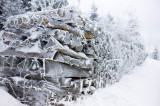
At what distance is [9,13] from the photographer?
724cm

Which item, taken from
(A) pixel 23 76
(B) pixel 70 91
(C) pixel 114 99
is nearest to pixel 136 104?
(C) pixel 114 99

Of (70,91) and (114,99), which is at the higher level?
(70,91)

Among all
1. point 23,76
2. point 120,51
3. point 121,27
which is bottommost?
point 23,76

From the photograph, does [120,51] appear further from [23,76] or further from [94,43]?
[23,76]

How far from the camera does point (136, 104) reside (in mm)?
2939

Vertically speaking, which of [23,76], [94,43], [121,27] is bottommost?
[23,76]

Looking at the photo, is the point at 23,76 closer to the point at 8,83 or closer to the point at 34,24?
the point at 8,83

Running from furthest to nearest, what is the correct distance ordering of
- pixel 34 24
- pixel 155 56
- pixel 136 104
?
pixel 155 56 < pixel 136 104 < pixel 34 24

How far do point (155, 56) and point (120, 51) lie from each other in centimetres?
2688

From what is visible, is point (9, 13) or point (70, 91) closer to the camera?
point (70, 91)

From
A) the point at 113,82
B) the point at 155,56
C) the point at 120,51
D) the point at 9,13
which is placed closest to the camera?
the point at 113,82

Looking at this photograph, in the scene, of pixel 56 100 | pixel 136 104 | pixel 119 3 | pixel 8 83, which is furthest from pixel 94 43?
pixel 119 3

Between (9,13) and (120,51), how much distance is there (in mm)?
7202

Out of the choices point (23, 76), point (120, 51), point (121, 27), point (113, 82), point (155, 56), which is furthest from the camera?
point (155, 56)
